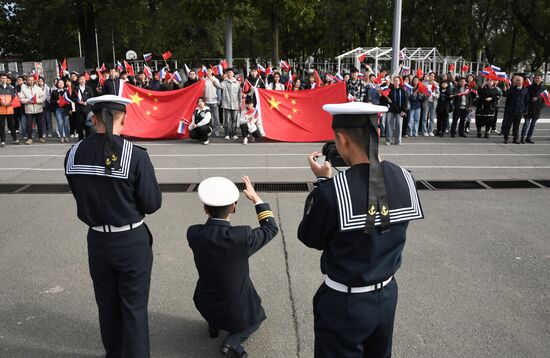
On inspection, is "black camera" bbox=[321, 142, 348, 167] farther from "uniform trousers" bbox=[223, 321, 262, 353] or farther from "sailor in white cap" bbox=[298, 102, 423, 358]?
"uniform trousers" bbox=[223, 321, 262, 353]

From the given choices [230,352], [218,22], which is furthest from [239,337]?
[218,22]

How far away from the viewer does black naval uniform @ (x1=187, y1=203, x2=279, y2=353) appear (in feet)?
12.2

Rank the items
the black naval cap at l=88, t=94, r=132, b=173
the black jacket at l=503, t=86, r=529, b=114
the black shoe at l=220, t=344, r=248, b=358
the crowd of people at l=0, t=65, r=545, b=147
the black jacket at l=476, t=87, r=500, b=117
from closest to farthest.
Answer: the black naval cap at l=88, t=94, r=132, b=173, the black shoe at l=220, t=344, r=248, b=358, the black jacket at l=503, t=86, r=529, b=114, the crowd of people at l=0, t=65, r=545, b=147, the black jacket at l=476, t=87, r=500, b=117

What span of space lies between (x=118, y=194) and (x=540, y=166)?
33.7ft

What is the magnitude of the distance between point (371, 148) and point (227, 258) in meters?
1.66

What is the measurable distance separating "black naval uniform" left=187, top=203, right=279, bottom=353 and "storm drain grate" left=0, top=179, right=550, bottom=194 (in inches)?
196

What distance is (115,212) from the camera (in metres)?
3.51

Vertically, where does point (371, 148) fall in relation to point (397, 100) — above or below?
above

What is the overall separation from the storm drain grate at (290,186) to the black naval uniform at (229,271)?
16.3 ft

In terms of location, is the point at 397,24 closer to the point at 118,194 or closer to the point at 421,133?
the point at 421,133

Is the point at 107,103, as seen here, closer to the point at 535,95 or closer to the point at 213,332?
the point at 213,332

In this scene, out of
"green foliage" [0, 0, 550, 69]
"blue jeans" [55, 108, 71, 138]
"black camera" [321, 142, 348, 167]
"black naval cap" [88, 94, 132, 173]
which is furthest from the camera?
"green foliage" [0, 0, 550, 69]

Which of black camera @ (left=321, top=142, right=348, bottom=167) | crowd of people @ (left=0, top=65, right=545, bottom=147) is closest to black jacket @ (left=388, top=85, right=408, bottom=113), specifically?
crowd of people @ (left=0, top=65, right=545, bottom=147)

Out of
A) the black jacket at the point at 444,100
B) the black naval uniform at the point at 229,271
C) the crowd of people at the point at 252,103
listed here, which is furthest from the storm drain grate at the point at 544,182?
the black naval uniform at the point at 229,271
